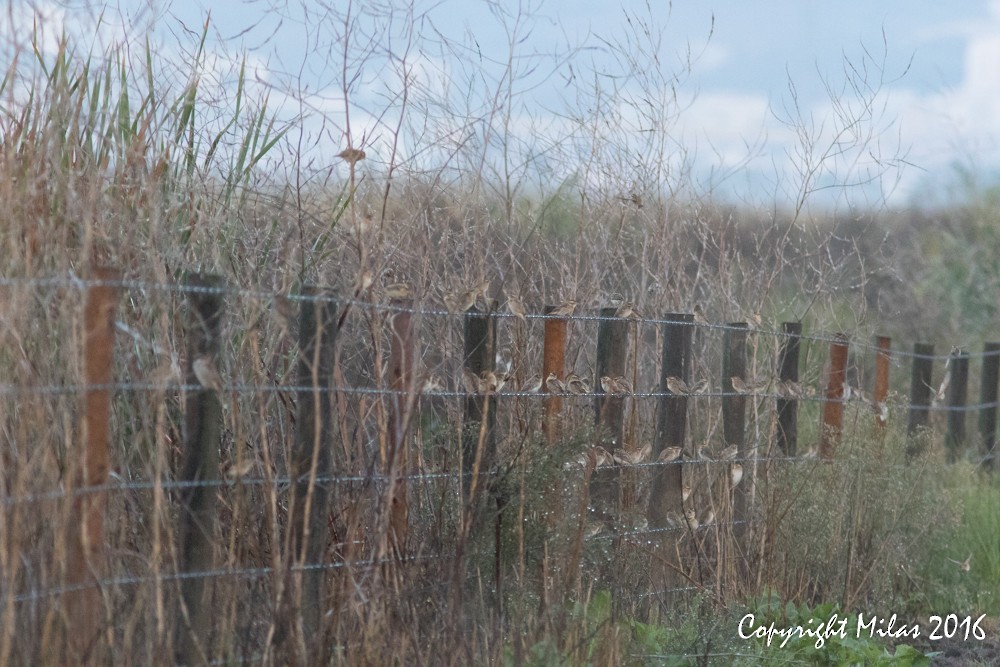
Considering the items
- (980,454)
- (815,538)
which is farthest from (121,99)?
Result: (980,454)

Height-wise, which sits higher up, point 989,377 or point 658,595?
point 989,377

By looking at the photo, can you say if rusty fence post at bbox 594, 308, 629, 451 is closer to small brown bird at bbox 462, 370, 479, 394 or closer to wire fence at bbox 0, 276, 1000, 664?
wire fence at bbox 0, 276, 1000, 664

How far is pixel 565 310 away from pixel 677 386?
0.83 meters

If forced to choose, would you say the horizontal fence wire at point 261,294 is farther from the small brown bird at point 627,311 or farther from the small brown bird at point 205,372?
the small brown bird at point 205,372

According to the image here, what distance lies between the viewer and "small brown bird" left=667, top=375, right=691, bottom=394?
4.96m

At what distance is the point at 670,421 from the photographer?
5.07m

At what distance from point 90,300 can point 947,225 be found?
16.0 metres

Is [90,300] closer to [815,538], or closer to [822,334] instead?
[815,538]

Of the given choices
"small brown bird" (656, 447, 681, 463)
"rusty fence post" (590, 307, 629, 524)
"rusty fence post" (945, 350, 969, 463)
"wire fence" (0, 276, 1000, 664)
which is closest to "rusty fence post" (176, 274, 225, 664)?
"wire fence" (0, 276, 1000, 664)

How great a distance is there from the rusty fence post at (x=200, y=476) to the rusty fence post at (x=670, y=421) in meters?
2.36

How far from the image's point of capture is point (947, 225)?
16.8 metres

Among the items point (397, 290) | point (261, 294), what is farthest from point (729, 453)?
point (261, 294)

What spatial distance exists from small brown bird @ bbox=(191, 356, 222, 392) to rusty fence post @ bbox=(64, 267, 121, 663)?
0.24m

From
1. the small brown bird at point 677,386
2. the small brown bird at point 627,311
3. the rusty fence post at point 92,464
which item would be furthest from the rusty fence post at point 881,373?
the rusty fence post at point 92,464
